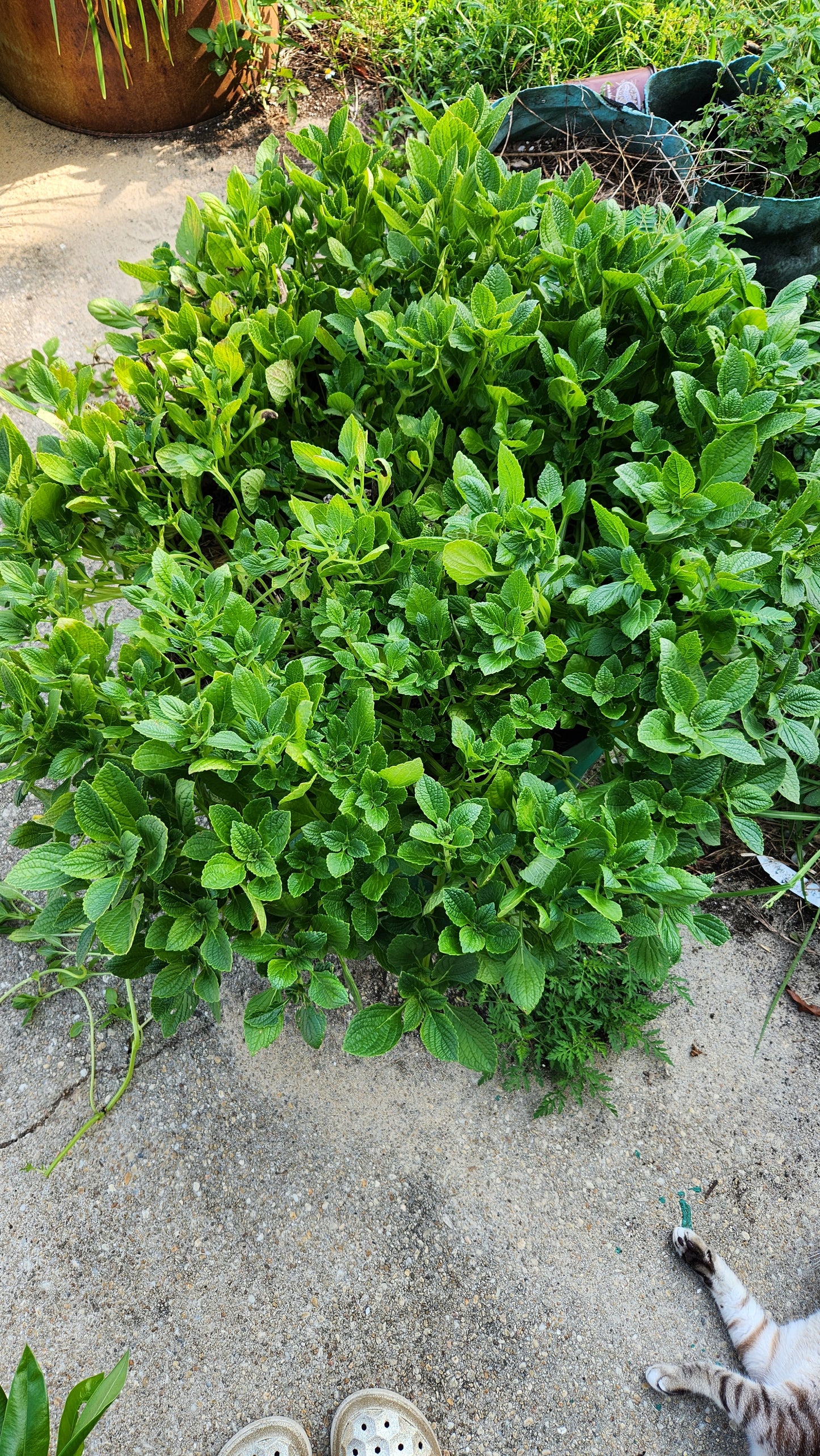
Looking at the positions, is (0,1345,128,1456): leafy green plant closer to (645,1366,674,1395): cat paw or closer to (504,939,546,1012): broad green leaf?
(504,939,546,1012): broad green leaf

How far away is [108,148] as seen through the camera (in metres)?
3.47

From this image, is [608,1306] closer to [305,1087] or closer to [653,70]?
[305,1087]

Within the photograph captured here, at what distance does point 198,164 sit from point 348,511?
9.45ft

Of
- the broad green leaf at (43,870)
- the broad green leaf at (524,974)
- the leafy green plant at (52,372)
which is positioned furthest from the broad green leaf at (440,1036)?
the leafy green plant at (52,372)

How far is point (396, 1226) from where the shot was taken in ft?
6.15

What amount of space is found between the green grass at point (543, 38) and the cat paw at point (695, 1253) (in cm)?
387

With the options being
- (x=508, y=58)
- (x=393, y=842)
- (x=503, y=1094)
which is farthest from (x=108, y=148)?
(x=503, y=1094)

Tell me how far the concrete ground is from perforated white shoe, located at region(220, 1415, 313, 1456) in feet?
0.12

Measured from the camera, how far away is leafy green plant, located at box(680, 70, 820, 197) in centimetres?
276

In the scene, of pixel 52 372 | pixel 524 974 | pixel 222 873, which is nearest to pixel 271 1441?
pixel 524 974

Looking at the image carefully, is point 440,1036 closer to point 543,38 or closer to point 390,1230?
point 390,1230

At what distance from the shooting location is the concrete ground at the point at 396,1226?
1735 mm

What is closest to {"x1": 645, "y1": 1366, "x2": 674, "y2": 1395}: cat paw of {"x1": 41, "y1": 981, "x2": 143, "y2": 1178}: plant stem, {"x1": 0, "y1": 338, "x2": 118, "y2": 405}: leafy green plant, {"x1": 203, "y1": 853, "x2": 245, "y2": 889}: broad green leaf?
{"x1": 41, "y1": 981, "x2": 143, "y2": 1178}: plant stem

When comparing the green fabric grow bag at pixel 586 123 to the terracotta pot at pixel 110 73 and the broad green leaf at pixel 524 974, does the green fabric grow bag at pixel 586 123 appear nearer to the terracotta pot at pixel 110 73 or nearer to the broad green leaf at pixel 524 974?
the terracotta pot at pixel 110 73
